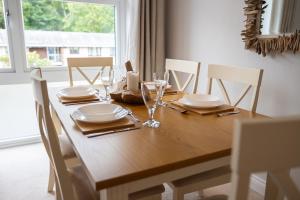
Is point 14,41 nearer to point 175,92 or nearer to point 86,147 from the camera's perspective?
point 175,92

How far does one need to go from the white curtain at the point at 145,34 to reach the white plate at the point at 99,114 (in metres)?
1.45

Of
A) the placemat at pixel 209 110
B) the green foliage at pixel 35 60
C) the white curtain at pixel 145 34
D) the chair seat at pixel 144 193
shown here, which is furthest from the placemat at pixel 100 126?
the green foliage at pixel 35 60

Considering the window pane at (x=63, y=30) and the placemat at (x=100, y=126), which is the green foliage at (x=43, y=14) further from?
the placemat at (x=100, y=126)

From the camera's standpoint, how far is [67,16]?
2.55 meters

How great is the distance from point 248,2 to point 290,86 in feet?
2.22

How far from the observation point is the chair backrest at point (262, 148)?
0.43 meters

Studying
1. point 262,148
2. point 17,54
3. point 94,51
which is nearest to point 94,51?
point 94,51

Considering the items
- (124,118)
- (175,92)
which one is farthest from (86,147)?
(175,92)

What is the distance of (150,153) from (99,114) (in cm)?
43

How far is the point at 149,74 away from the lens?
2.72 metres

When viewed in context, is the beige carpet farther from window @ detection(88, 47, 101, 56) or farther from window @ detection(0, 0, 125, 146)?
window @ detection(88, 47, 101, 56)

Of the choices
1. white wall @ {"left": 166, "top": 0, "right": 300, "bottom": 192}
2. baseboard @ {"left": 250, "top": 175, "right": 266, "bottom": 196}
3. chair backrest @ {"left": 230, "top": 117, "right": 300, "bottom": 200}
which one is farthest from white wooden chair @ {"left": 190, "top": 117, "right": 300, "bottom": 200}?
baseboard @ {"left": 250, "top": 175, "right": 266, "bottom": 196}

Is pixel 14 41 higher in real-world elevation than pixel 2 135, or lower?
higher

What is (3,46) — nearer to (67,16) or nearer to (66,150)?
(67,16)
